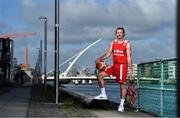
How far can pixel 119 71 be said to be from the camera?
1463 cm

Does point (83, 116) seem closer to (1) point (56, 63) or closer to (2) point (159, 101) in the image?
(2) point (159, 101)

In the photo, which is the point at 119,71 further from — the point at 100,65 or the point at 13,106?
the point at 13,106

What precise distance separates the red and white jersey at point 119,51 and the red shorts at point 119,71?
14cm

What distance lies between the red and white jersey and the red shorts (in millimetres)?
138

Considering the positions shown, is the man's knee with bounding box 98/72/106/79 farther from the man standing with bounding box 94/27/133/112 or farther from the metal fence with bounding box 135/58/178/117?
the metal fence with bounding box 135/58/178/117

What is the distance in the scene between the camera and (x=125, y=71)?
14602 millimetres

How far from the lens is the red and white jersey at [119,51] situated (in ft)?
47.0

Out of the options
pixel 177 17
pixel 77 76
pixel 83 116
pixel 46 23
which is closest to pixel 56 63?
pixel 83 116

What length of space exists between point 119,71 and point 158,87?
46.3 inches

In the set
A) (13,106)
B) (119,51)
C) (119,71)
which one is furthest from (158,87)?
(13,106)

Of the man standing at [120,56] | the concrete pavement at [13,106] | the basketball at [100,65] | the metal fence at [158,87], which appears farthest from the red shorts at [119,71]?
the concrete pavement at [13,106]

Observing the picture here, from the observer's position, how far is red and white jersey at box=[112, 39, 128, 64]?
47.0 ft

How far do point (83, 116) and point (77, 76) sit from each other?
3573 inches

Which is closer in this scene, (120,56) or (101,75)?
(120,56)
